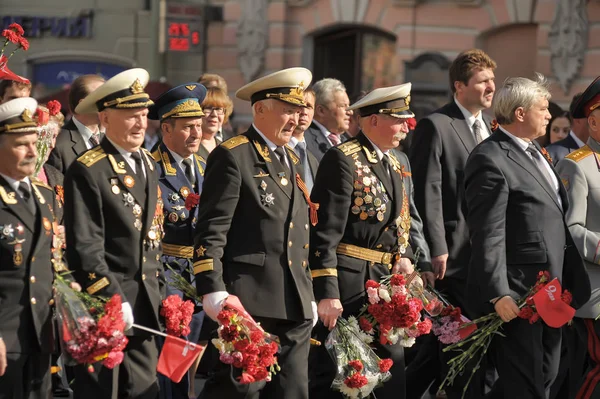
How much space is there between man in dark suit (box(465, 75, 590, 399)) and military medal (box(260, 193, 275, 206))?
124cm

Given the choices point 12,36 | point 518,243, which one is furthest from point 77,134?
point 518,243

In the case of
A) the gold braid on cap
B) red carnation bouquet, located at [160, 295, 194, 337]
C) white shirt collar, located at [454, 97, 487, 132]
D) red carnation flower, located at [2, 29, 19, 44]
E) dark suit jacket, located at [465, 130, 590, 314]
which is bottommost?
red carnation bouquet, located at [160, 295, 194, 337]

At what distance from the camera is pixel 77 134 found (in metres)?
8.75

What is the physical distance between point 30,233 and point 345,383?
6.93 ft

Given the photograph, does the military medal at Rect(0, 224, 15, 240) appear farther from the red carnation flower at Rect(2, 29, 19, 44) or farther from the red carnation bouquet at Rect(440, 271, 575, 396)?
the red carnation bouquet at Rect(440, 271, 575, 396)

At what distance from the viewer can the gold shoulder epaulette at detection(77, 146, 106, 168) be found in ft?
21.6

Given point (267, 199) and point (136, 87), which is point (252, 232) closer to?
point (267, 199)

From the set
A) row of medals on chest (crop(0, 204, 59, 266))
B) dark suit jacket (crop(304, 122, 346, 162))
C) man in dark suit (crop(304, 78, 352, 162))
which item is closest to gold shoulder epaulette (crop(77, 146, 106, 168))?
row of medals on chest (crop(0, 204, 59, 266))

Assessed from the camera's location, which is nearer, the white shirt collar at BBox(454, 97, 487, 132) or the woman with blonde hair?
the white shirt collar at BBox(454, 97, 487, 132)

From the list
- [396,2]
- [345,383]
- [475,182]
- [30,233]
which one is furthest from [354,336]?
[396,2]

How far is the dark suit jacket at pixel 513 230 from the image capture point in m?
7.43

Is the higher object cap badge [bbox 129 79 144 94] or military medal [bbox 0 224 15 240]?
cap badge [bbox 129 79 144 94]

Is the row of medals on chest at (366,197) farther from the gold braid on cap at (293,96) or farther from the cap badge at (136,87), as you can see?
the cap badge at (136,87)

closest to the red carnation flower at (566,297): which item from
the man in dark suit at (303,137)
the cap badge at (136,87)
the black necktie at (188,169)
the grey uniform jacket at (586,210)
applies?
the grey uniform jacket at (586,210)
